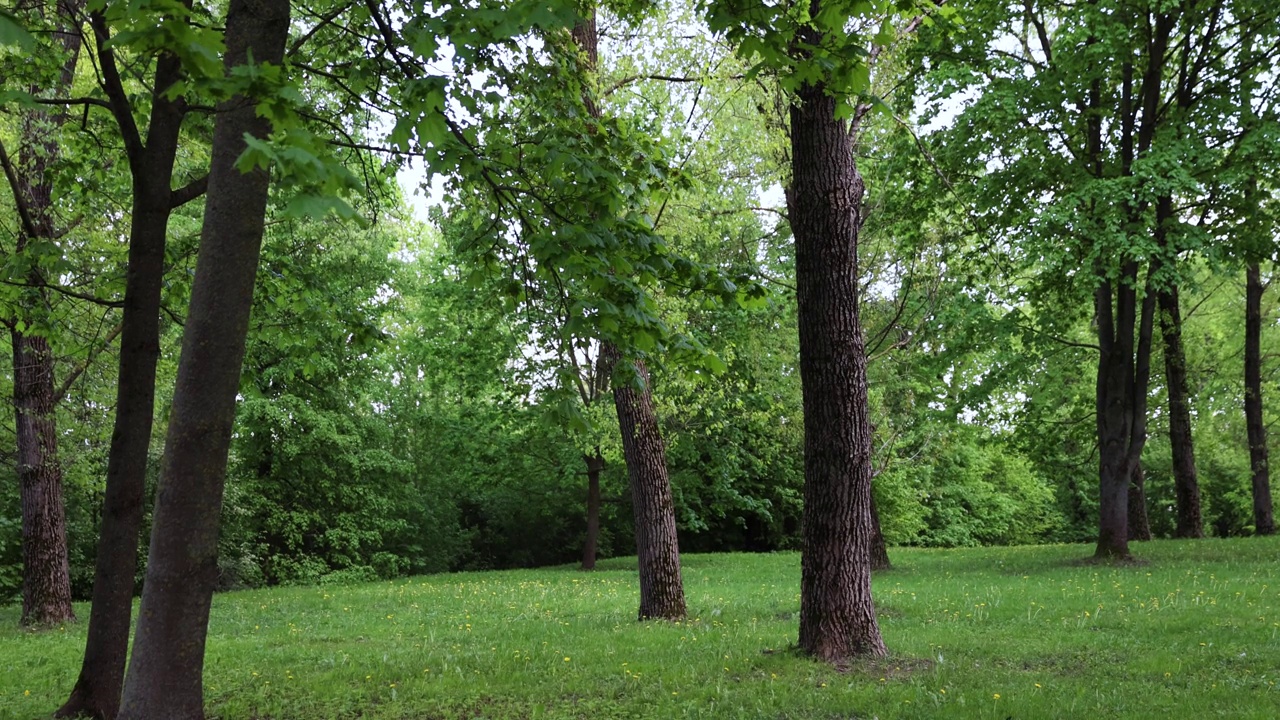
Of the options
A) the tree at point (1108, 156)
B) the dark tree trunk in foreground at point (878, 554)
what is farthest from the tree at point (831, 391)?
the dark tree trunk in foreground at point (878, 554)

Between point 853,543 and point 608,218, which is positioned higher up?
point 608,218

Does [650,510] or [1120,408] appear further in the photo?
[1120,408]

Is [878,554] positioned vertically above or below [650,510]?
below

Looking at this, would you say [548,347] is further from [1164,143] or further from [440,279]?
[440,279]

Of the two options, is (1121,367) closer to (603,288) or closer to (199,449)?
(603,288)

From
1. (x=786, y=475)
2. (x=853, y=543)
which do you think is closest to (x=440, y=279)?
(x=786, y=475)

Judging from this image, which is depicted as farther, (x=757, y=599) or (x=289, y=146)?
(x=757, y=599)

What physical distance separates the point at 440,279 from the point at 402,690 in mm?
17010

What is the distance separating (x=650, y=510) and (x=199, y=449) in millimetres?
6991

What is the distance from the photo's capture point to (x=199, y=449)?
13.1 ft

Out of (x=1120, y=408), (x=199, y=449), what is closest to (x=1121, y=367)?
(x=1120, y=408)

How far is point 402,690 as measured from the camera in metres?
6.41

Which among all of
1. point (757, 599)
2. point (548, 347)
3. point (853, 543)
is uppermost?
point (548, 347)

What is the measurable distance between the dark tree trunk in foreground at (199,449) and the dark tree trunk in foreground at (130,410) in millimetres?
1642
